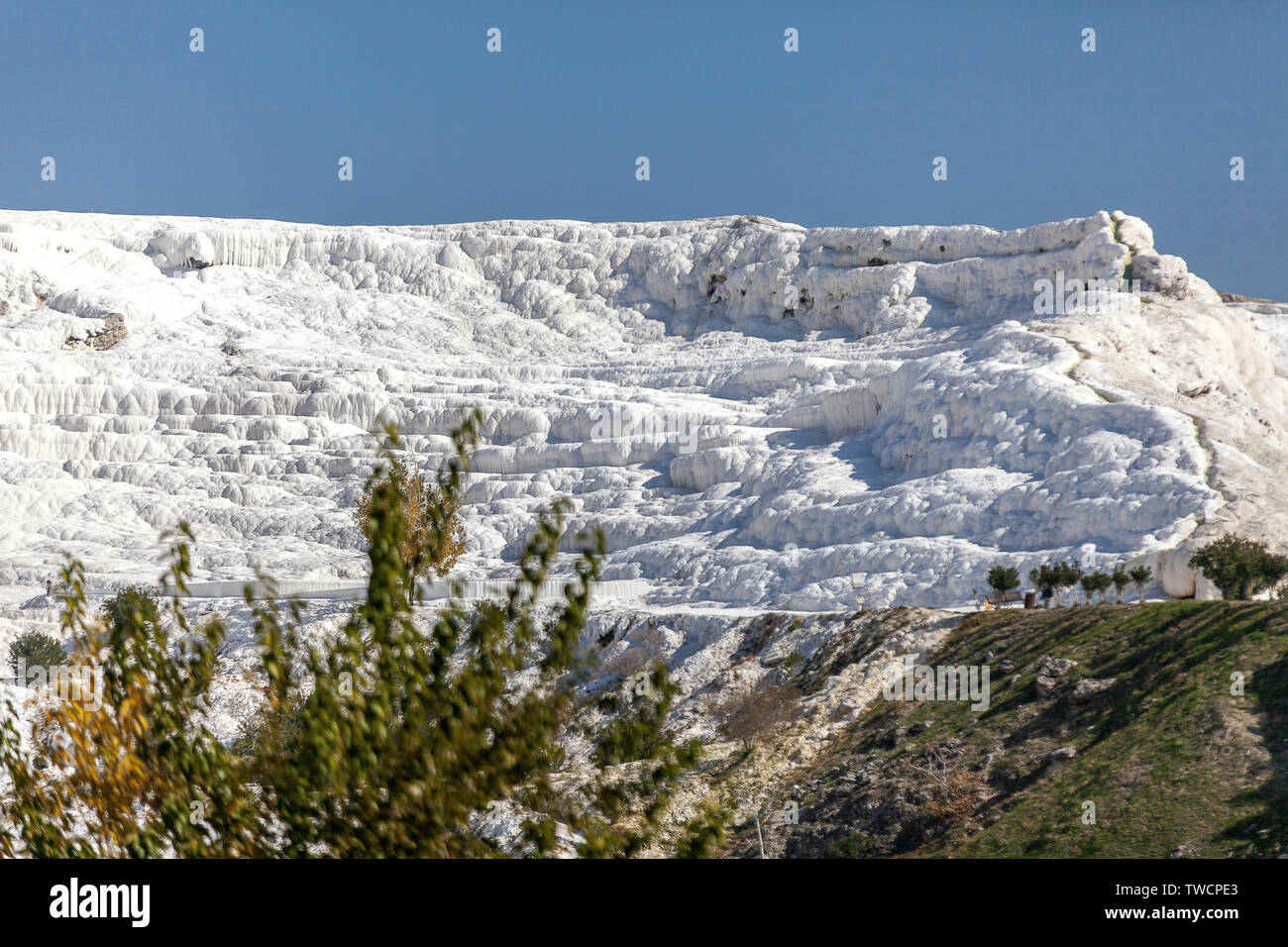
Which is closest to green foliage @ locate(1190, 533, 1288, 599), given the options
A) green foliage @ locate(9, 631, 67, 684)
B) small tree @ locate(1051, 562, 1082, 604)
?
small tree @ locate(1051, 562, 1082, 604)

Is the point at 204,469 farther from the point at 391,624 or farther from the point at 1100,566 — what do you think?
the point at 391,624

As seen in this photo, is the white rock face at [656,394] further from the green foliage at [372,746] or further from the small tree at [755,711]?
the green foliage at [372,746]

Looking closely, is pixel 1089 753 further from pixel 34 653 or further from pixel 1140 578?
pixel 34 653

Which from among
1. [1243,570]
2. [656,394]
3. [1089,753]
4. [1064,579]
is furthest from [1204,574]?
[656,394]

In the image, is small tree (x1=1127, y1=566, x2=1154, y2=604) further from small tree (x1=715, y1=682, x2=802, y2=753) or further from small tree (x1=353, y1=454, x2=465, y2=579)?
small tree (x1=353, y1=454, x2=465, y2=579)

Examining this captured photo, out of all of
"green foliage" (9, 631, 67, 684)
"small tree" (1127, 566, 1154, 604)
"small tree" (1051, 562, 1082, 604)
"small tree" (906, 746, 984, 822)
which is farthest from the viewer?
"green foliage" (9, 631, 67, 684)
